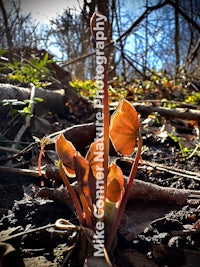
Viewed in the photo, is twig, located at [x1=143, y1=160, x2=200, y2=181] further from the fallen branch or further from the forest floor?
the fallen branch

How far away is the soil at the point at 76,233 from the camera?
77 centimetres

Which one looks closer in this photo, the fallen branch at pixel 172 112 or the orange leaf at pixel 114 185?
the orange leaf at pixel 114 185

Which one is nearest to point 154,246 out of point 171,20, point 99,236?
point 99,236

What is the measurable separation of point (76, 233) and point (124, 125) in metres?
0.28

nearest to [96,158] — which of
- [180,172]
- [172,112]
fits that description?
[180,172]

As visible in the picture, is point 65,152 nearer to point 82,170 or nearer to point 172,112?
point 82,170

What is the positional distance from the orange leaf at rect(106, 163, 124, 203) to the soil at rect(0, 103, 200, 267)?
121 millimetres

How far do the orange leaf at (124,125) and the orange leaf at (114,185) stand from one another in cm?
7

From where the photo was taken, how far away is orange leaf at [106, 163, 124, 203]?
0.75m

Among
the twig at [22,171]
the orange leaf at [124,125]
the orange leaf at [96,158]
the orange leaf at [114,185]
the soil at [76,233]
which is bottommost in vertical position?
the soil at [76,233]

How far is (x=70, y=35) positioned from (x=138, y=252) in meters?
4.57

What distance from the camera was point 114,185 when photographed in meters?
0.75

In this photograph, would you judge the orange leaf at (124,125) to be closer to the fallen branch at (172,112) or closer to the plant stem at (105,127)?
the plant stem at (105,127)

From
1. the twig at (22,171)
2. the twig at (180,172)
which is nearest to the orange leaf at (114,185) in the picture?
the twig at (22,171)
